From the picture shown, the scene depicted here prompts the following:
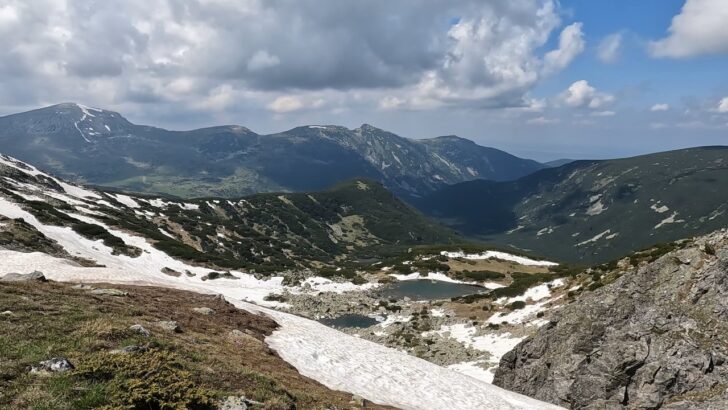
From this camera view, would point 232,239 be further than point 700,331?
Yes

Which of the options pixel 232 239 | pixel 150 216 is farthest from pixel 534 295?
pixel 150 216

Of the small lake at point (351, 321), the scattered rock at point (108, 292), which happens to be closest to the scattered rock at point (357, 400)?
the scattered rock at point (108, 292)

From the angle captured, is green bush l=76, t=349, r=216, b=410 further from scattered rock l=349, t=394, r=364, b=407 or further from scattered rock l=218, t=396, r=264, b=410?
scattered rock l=349, t=394, r=364, b=407

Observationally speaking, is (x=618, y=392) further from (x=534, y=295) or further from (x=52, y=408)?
(x=534, y=295)

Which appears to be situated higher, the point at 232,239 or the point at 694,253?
the point at 694,253

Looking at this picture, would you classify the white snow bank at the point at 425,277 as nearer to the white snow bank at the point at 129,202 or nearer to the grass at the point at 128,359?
the grass at the point at 128,359

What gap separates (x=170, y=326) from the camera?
2039 centimetres

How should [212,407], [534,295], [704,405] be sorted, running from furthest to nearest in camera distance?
[534,295]
[704,405]
[212,407]

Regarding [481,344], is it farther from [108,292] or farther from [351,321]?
[108,292]

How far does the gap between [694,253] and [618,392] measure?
1216 cm

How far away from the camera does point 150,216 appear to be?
449ft

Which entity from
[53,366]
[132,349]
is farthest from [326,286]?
[53,366]

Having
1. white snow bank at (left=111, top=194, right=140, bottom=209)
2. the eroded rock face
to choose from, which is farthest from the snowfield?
white snow bank at (left=111, top=194, right=140, bottom=209)

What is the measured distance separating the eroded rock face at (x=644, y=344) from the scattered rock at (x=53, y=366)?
27381 millimetres
